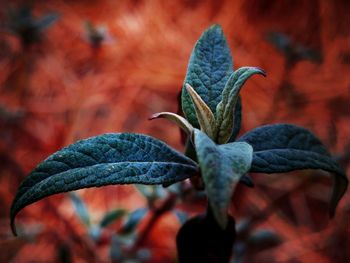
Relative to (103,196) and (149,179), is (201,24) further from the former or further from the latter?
(149,179)

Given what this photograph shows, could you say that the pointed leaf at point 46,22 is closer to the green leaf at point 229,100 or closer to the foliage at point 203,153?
the foliage at point 203,153

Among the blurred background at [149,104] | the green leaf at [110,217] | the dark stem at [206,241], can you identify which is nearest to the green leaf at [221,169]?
the dark stem at [206,241]

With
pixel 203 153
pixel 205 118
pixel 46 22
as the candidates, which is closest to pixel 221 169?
pixel 203 153

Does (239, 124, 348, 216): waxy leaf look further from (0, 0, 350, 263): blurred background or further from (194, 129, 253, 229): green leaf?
(0, 0, 350, 263): blurred background

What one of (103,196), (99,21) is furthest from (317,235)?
(99,21)

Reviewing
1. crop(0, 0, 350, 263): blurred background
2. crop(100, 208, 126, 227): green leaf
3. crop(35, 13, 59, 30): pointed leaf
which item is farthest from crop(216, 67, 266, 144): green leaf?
crop(35, 13, 59, 30): pointed leaf

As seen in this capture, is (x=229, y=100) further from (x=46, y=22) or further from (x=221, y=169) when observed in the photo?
(x=46, y=22)
